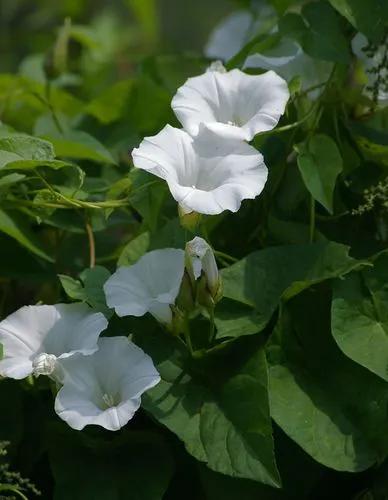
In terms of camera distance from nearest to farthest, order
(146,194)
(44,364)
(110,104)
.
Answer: (44,364), (146,194), (110,104)

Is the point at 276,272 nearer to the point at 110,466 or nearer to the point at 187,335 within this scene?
the point at 187,335

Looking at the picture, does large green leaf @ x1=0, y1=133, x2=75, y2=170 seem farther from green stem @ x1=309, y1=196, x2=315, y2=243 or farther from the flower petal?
green stem @ x1=309, y1=196, x2=315, y2=243

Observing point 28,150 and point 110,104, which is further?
point 110,104

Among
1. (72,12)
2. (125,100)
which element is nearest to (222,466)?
(125,100)

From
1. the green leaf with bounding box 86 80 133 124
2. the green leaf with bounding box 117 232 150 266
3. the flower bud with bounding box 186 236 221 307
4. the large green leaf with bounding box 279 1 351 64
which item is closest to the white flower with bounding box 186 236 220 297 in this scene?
the flower bud with bounding box 186 236 221 307

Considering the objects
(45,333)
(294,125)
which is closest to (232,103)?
(294,125)

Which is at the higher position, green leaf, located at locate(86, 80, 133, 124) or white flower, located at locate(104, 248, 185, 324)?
white flower, located at locate(104, 248, 185, 324)

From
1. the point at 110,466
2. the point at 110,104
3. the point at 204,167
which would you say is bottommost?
the point at 110,466
